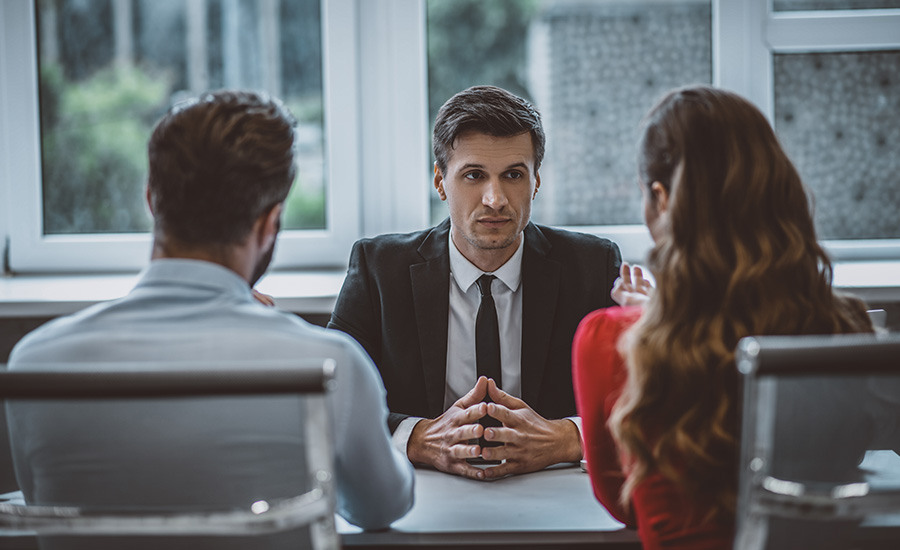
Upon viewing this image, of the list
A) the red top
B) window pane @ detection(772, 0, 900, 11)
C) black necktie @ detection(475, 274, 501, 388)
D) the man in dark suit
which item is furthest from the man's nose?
window pane @ detection(772, 0, 900, 11)

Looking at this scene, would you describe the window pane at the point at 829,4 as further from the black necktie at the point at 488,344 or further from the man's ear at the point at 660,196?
→ the man's ear at the point at 660,196

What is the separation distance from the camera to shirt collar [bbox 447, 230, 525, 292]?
196 cm

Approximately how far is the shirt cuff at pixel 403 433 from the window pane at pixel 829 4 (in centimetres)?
173

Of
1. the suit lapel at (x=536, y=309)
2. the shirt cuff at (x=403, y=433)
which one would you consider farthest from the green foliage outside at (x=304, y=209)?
the shirt cuff at (x=403, y=433)

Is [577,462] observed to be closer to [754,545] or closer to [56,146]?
[754,545]

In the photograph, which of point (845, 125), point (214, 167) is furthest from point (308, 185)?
point (845, 125)

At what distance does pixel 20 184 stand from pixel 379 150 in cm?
116

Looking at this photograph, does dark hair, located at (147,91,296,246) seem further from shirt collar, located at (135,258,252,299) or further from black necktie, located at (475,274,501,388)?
black necktie, located at (475,274,501,388)

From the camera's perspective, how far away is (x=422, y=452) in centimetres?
160

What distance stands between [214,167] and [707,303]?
684mm

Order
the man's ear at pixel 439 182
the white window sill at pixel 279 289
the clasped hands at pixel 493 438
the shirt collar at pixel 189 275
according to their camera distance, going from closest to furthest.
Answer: the shirt collar at pixel 189 275, the clasped hands at pixel 493 438, the man's ear at pixel 439 182, the white window sill at pixel 279 289

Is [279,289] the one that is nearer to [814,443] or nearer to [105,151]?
[105,151]

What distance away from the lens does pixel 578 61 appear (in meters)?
2.64

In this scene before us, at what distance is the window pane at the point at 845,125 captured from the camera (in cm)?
264
